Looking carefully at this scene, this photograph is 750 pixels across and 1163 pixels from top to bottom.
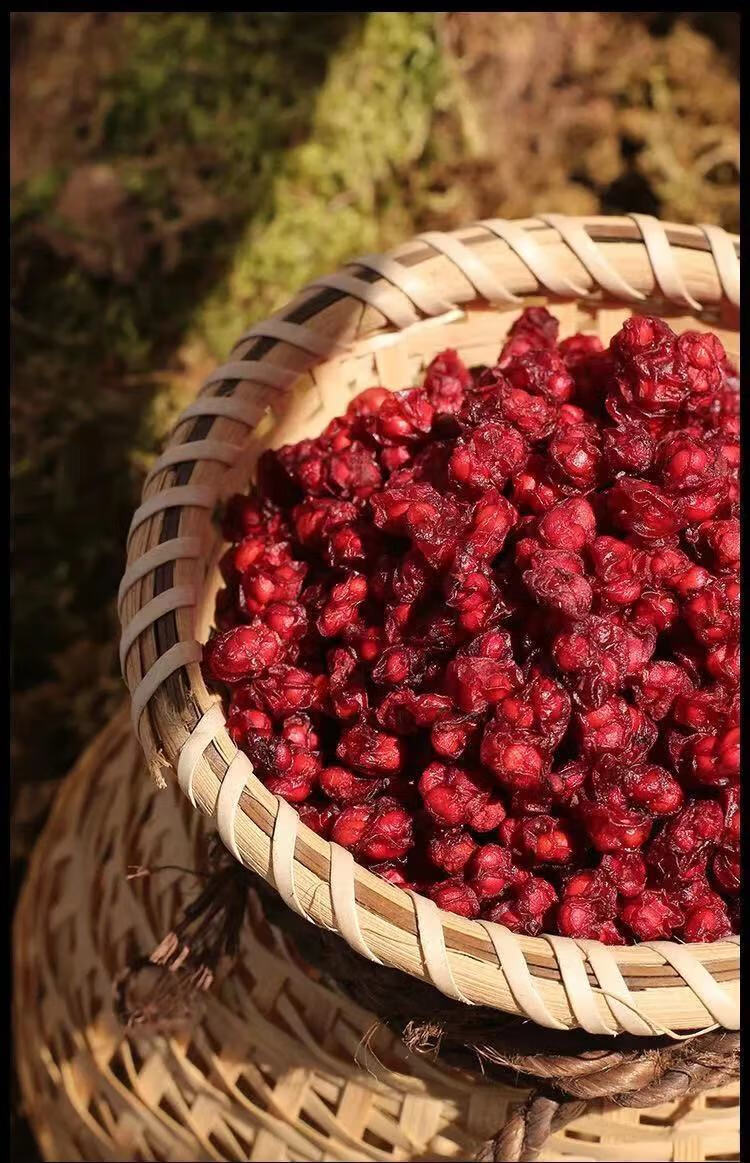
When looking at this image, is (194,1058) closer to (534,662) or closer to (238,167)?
(534,662)

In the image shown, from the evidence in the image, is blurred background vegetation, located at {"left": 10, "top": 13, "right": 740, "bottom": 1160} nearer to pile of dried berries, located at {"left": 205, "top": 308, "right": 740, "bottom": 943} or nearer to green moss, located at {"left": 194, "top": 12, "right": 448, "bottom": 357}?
green moss, located at {"left": 194, "top": 12, "right": 448, "bottom": 357}

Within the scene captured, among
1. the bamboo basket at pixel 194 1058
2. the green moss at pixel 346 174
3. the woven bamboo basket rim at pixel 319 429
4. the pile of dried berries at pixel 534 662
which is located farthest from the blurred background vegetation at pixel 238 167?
the pile of dried berries at pixel 534 662

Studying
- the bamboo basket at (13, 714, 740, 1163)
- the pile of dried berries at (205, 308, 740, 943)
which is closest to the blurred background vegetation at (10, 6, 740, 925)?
the bamboo basket at (13, 714, 740, 1163)

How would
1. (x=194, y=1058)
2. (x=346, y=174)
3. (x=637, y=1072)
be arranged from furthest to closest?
(x=346, y=174), (x=194, y=1058), (x=637, y=1072)

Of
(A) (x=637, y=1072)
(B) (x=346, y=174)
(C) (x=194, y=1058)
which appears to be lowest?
(C) (x=194, y=1058)

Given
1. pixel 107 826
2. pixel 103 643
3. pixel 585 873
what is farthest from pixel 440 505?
pixel 103 643

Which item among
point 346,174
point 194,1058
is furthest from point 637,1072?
point 346,174
